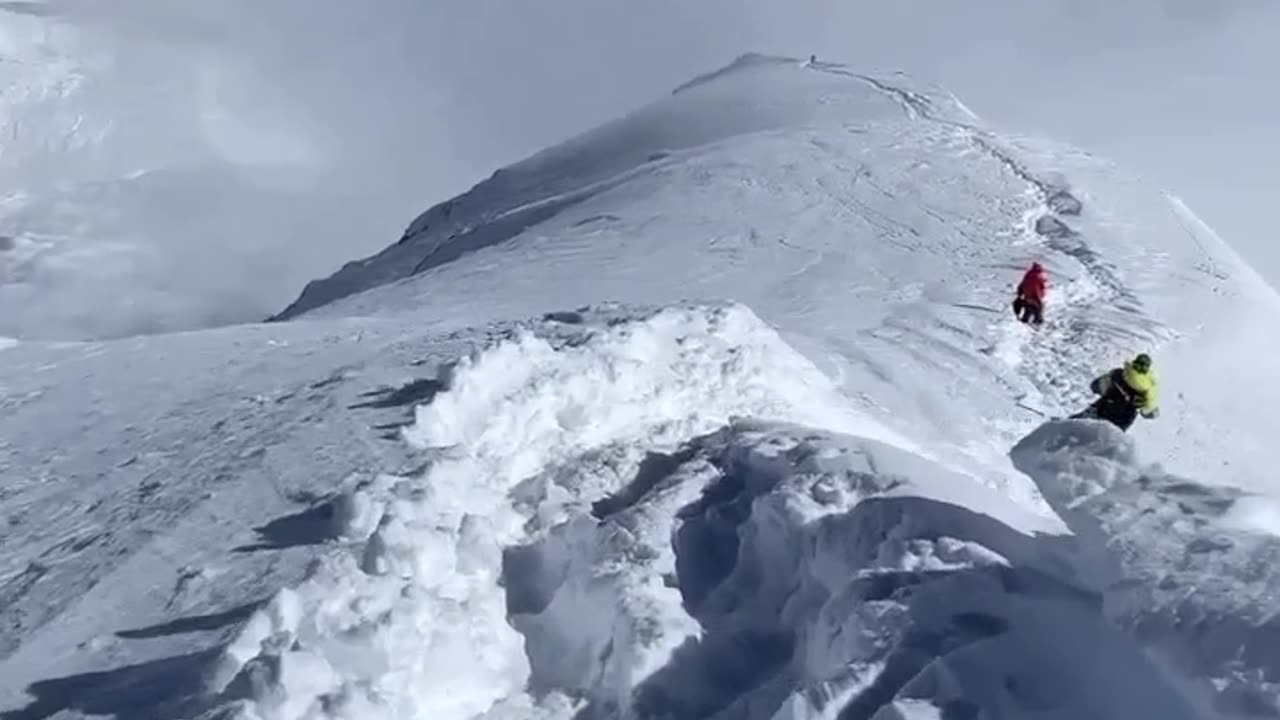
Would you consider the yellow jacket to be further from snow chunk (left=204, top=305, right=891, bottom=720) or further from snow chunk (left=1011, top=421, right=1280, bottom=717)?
snow chunk (left=1011, top=421, right=1280, bottom=717)

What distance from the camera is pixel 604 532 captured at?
35.6ft

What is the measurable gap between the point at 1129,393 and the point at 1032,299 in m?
7.56

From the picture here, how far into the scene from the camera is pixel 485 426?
40.4 feet

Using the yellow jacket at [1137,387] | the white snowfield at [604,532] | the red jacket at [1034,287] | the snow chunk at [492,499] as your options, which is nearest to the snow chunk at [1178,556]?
the white snowfield at [604,532]

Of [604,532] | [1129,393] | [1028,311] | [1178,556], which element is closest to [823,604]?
[604,532]

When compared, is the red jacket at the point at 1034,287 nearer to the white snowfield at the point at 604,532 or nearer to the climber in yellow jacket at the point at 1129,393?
the white snowfield at the point at 604,532

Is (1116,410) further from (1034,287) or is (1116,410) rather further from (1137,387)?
(1034,287)

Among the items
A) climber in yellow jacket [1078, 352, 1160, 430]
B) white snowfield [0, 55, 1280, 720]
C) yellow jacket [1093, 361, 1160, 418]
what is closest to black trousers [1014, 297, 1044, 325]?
white snowfield [0, 55, 1280, 720]

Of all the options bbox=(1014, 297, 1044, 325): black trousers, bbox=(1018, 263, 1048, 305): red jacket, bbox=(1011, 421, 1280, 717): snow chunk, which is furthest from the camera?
bbox=(1014, 297, 1044, 325): black trousers

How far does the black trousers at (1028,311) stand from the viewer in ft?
74.1

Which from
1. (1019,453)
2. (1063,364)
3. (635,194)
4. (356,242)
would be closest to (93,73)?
(356,242)

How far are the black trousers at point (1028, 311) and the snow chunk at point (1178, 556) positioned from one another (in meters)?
10.9

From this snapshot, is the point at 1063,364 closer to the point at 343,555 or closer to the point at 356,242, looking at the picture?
the point at 343,555

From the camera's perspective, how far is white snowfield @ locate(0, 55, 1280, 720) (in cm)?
901
